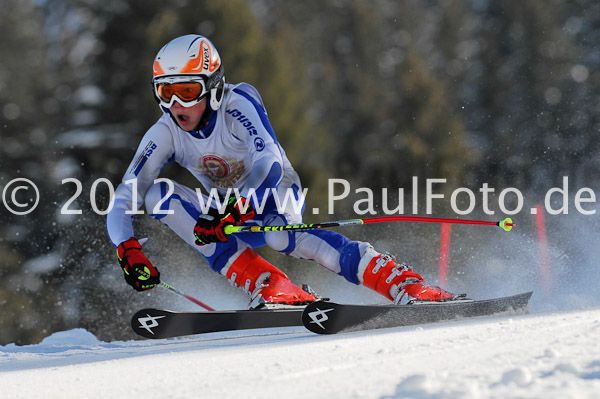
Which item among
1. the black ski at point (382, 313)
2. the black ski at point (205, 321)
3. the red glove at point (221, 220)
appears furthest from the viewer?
the black ski at point (205, 321)

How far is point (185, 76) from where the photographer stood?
4.52 meters

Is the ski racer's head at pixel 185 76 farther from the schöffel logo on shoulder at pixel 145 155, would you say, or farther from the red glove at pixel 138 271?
the red glove at pixel 138 271

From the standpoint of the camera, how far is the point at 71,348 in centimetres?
488

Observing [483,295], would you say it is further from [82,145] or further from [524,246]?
[82,145]

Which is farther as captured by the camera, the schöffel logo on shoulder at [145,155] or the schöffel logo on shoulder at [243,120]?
the schöffel logo on shoulder at [145,155]

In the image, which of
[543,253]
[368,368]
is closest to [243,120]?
[368,368]

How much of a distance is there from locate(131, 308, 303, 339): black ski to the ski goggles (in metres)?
1.22

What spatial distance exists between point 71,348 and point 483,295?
343cm

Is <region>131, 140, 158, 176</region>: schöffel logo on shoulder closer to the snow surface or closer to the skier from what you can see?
the skier

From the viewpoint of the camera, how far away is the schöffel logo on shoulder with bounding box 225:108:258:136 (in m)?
4.67

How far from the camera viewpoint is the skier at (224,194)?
4.46m

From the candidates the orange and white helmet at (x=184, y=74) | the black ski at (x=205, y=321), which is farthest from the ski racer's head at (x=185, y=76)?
the black ski at (x=205, y=321)

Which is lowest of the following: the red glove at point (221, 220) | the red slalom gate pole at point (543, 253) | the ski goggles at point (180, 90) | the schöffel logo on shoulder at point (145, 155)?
the red slalom gate pole at point (543, 253)

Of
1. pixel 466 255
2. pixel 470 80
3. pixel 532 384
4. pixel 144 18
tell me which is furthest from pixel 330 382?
pixel 470 80
